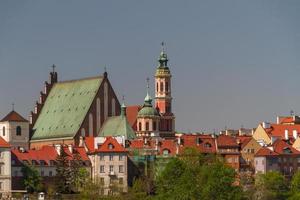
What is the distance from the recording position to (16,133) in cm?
14888

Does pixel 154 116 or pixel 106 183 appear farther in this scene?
pixel 154 116

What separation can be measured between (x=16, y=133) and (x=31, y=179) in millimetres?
29977

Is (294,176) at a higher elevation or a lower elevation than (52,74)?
lower

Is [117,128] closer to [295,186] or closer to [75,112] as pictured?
[75,112]

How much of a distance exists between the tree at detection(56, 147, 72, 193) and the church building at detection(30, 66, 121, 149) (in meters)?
21.5

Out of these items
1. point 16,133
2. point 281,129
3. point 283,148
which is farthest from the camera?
point 281,129

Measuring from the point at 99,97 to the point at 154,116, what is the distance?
892 centimetres

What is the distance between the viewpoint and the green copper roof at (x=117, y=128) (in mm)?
144887

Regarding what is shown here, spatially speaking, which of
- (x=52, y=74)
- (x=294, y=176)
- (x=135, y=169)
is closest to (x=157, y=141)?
(x=135, y=169)

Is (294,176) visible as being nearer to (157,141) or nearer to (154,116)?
(157,141)

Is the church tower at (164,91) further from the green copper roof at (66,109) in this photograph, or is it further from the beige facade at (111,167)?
the beige facade at (111,167)

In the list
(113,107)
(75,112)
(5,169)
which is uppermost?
(113,107)

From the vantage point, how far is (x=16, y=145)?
148625mm

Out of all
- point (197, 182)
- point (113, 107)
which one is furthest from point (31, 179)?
point (113, 107)
